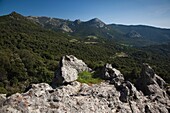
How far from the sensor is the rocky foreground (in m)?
20.4

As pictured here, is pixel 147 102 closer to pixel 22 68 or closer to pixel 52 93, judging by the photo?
pixel 52 93

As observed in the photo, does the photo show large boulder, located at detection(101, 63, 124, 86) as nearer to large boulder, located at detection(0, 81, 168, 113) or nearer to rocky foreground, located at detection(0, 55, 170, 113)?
rocky foreground, located at detection(0, 55, 170, 113)

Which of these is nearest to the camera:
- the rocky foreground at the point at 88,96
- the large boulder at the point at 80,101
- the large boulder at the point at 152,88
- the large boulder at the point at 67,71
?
the large boulder at the point at 80,101

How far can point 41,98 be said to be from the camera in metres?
21.9

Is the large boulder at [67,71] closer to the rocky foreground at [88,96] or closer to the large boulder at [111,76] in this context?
the rocky foreground at [88,96]

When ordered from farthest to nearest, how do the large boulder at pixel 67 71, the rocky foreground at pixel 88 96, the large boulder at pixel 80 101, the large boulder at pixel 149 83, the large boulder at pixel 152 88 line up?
A: the large boulder at pixel 149 83 < the large boulder at pixel 67 71 < the large boulder at pixel 152 88 < the rocky foreground at pixel 88 96 < the large boulder at pixel 80 101

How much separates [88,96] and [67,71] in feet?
33.3

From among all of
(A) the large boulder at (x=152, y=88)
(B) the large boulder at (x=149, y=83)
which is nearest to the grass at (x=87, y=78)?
(B) the large boulder at (x=149, y=83)

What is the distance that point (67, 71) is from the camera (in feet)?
115

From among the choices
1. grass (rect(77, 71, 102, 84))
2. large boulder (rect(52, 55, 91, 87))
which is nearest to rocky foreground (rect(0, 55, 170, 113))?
large boulder (rect(52, 55, 91, 87))

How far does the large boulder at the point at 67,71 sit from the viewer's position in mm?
33109

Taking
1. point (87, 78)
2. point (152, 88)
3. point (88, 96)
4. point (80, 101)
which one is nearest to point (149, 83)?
point (152, 88)

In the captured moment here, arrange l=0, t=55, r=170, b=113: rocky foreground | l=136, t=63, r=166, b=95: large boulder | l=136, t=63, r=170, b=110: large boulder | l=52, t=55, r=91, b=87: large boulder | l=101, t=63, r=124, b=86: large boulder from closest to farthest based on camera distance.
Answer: l=0, t=55, r=170, b=113: rocky foreground < l=136, t=63, r=170, b=110: large boulder < l=52, t=55, r=91, b=87: large boulder < l=101, t=63, r=124, b=86: large boulder < l=136, t=63, r=166, b=95: large boulder

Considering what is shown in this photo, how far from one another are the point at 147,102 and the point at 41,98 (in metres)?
17.1
